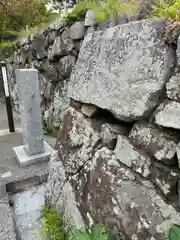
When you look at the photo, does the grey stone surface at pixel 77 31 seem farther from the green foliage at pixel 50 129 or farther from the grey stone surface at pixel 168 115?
the grey stone surface at pixel 168 115

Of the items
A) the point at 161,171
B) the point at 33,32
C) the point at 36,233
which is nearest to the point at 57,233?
the point at 36,233

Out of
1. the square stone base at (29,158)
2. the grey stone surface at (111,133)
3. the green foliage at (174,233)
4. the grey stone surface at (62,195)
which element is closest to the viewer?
the green foliage at (174,233)

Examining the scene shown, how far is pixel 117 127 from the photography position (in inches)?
61.7

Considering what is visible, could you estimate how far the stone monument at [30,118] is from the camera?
3.01 m

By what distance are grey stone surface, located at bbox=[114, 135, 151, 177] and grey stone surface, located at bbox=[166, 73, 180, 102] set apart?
37cm

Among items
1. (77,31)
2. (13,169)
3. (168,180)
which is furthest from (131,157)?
(77,31)

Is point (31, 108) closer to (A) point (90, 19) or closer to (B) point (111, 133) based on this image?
(A) point (90, 19)

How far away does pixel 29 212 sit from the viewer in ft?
8.29

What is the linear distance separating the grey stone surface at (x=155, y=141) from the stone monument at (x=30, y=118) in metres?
2.03

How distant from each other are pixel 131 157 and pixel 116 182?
0.19 m

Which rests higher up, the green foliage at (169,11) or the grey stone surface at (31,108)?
the green foliage at (169,11)

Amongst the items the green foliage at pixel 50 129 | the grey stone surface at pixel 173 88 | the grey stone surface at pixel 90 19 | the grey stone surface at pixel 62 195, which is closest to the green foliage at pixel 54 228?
the grey stone surface at pixel 62 195

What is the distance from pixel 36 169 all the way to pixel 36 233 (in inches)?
44.6

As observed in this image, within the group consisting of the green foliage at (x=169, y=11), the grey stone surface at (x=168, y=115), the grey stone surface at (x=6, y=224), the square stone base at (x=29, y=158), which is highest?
the green foliage at (x=169, y=11)
